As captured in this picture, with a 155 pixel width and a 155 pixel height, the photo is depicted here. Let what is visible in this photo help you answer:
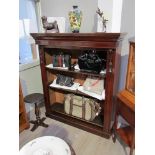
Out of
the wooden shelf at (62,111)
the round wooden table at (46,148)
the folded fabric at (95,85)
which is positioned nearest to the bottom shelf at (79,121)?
the wooden shelf at (62,111)

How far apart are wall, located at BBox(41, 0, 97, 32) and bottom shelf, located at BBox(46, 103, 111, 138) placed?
1.24 metres

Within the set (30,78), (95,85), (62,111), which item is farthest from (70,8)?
(62,111)

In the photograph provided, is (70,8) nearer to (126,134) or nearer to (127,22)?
(127,22)

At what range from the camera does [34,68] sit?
2.57m

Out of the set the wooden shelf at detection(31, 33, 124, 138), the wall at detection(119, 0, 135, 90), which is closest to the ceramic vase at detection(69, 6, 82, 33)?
the wooden shelf at detection(31, 33, 124, 138)

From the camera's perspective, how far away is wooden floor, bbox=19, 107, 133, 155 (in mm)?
1757

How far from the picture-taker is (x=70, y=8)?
6.95 feet

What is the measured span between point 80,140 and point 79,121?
28cm

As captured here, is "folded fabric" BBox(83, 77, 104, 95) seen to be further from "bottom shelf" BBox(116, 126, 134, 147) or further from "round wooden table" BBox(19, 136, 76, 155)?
"round wooden table" BBox(19, 136, 76, 155)

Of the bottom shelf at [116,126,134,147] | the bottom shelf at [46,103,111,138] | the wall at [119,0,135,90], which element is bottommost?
the bottom shelf at [46,103,111,138]

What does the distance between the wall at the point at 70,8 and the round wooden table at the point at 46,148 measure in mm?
1475
